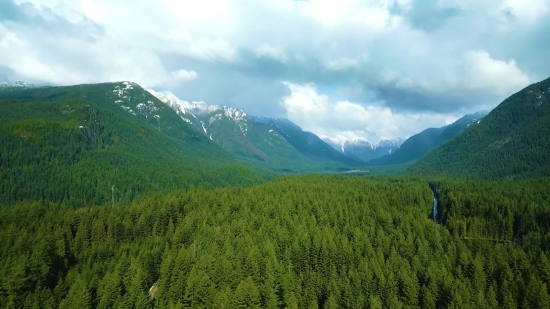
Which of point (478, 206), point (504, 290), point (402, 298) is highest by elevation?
point (478, 206)

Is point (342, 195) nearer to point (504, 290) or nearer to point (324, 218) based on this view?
point (324, 218)

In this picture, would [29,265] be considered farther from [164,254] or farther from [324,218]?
[324,218]

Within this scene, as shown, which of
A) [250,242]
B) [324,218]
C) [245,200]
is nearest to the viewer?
[250,242]

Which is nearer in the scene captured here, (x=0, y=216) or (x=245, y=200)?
(x=0, y=216)

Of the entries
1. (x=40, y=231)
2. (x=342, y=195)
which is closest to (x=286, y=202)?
(x=342, y=195)

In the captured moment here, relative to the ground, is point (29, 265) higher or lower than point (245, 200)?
lower

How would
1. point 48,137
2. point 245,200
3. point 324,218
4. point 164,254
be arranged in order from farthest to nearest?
point 48,137, point 245,200, point 324,218, point 164,254
